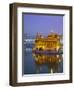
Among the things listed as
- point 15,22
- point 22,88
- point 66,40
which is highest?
point 15,22

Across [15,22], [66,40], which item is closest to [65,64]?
[66,40]

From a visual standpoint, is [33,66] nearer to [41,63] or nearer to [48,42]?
[41,63]

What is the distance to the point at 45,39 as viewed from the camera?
5.63ft

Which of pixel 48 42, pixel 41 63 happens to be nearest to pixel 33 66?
pixel 41 63

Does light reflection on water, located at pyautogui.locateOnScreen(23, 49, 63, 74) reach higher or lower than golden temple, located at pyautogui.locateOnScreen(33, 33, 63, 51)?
lower

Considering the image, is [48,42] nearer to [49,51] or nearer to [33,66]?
[49,51]

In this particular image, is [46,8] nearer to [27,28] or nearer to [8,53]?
[27,28]

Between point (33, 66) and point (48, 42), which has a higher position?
point (48, 42)

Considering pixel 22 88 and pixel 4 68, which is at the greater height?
pixel 4 68

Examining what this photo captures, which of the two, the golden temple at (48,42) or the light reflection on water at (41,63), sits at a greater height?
the golden temple at (48,42)

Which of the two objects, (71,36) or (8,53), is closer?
(8,53)

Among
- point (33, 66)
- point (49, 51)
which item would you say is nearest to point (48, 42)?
point (49, 51)

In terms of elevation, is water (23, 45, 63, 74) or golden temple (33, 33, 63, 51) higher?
golden temple (33, 33, 63, 51)

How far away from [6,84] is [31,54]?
9.3 inches
